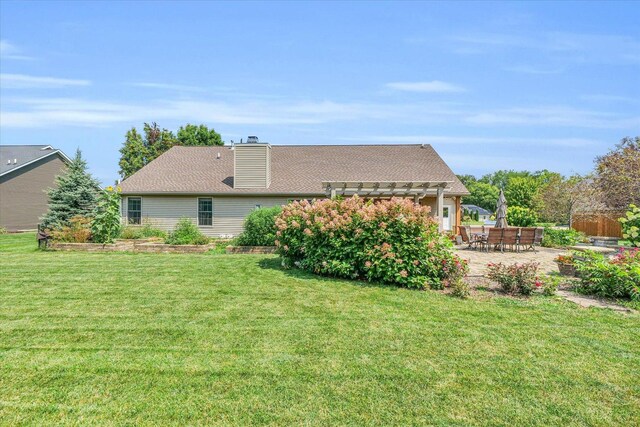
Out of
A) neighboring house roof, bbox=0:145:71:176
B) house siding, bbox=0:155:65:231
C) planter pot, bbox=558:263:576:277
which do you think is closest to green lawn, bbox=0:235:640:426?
planter pot, bbox=558:263:576:277

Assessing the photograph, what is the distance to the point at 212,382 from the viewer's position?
10.3 ft

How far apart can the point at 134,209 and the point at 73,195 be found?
2.63 meters

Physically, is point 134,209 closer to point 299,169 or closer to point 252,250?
point 299,169

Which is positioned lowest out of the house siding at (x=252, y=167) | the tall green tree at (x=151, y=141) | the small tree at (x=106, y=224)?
the small tree at (x=106, y=224)

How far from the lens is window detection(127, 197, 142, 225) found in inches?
707

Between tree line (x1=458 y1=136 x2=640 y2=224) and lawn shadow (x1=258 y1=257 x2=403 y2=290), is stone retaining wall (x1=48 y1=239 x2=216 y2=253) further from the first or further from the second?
tree line (x1=458 y1=136 x2=640 y2=224)

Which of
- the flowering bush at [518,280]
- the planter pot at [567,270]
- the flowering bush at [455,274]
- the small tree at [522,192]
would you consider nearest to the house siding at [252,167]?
the flowering bush at [455,274]

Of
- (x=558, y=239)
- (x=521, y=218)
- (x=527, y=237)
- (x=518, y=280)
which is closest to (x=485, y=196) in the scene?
(x=521, y=218)

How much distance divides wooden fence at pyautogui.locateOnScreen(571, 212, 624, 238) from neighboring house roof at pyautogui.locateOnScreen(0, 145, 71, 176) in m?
37.8

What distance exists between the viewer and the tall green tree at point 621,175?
1435cm

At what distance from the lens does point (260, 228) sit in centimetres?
1216

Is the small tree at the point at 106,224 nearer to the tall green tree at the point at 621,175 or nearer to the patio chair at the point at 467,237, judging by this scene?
the patio chair at the point at 467,237

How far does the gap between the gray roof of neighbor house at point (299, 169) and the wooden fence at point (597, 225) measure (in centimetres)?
1136

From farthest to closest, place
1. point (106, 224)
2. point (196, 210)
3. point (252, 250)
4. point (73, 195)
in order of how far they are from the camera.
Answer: point (196, 210) < point (73, 195) < point (106, 224) < point (252, 250)
